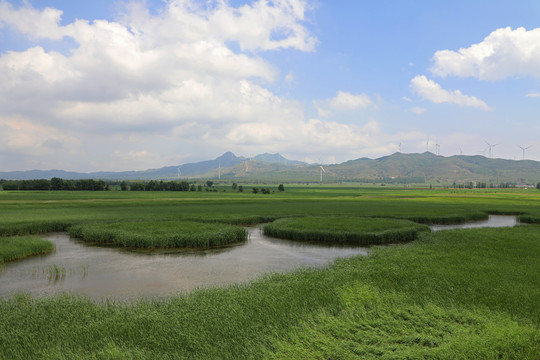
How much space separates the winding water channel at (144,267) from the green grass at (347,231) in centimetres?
264

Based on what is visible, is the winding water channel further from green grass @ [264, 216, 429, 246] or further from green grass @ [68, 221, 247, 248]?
green grass @ [264, 216, 429, 246]

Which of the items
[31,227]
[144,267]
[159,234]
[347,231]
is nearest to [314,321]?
[144,267]

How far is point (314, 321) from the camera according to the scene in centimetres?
1298

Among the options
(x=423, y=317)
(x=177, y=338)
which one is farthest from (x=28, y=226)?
(x=423, y=317)

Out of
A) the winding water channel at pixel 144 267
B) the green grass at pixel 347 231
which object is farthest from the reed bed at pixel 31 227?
the green grass at pixel 347 231

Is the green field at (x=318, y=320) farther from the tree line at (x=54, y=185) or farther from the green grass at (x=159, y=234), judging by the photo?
the tree line at (x=54, y=185)

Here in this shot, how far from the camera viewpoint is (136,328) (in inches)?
491

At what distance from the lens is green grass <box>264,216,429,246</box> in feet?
120

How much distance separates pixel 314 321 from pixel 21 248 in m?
26.7

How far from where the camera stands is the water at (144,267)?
20.4 m

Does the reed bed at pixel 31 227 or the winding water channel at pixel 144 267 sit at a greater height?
the reed bed at pixel 31 227

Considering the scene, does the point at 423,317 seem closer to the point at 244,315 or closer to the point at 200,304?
the point at 244,315

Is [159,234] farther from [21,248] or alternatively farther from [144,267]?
[21,248]

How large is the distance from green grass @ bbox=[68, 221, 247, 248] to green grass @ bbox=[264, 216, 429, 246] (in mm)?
5574
